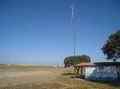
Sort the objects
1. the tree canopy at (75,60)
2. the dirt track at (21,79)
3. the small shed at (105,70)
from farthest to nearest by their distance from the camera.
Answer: the tree canopy at (75,60) → the small shed at (105,70) → the dirt track at (21,79)

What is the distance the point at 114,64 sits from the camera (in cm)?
4291

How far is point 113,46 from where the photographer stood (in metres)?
40.1

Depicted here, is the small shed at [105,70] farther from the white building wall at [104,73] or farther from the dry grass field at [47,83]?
the dry grass field at [47,83]

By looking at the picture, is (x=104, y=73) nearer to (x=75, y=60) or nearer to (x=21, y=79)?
(x=21, y=79)

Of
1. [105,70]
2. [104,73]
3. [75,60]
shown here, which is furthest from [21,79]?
[75,60]

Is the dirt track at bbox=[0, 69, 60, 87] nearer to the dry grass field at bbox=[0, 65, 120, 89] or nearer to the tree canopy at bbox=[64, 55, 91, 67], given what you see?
the dry grass field at bbox=[0, 65, 120, 89]

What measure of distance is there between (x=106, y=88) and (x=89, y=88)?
2.53 meters

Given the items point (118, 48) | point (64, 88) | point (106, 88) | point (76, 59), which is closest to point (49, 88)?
point (64, 88)

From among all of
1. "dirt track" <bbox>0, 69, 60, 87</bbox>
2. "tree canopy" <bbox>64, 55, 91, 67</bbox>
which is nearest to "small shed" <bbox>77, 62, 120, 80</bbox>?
"dirt track" <bbox>0, 69, 60, 87</bbox>

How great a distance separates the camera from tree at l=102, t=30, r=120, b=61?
39.5 meters

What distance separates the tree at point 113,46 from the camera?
129 feet

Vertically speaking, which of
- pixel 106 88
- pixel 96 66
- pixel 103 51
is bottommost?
pixel 106 88

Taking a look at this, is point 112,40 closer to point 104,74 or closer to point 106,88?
point 104,74

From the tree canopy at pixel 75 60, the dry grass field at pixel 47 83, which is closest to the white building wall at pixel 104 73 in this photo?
the dry grass field at pixel 47 83
